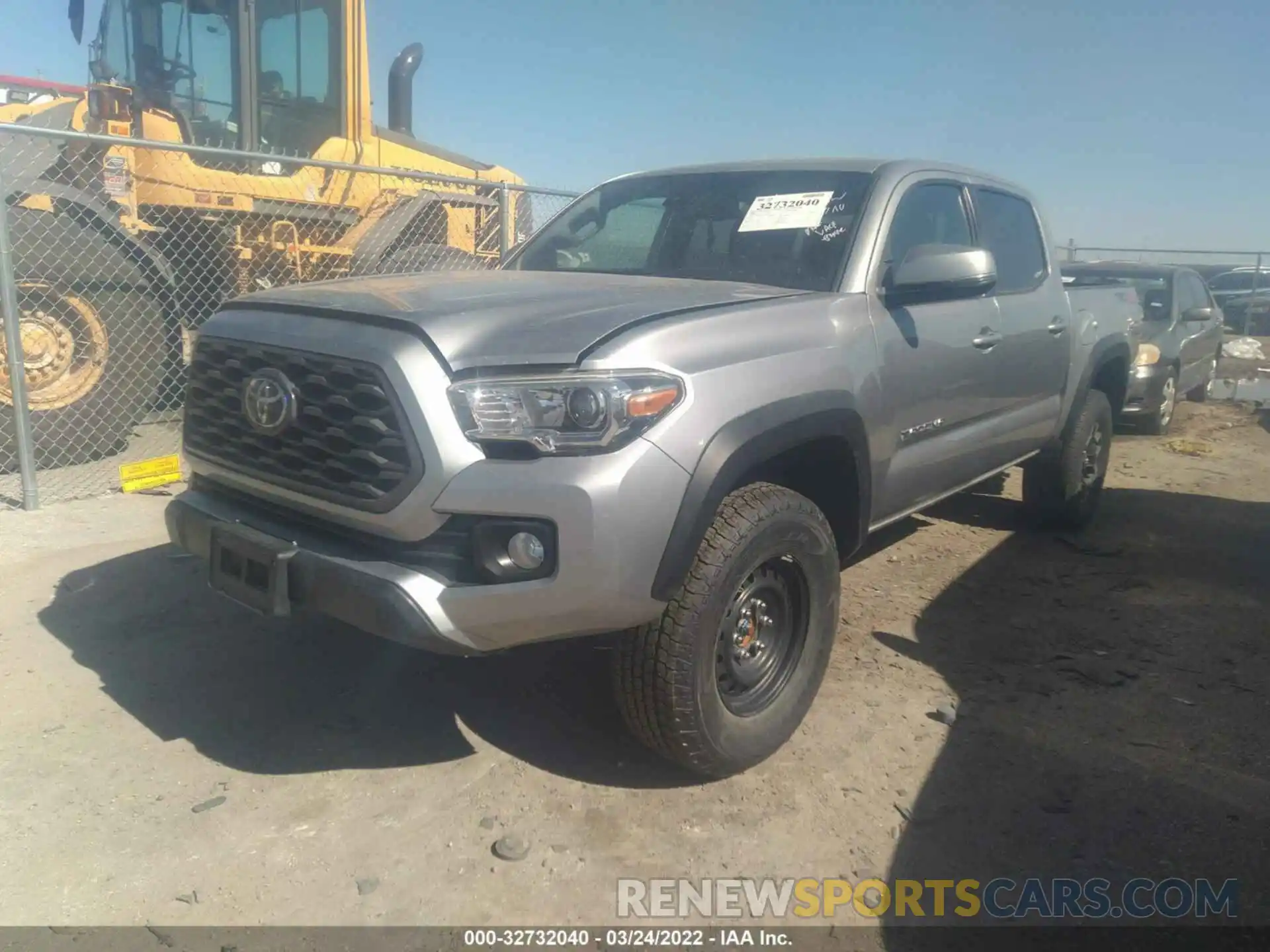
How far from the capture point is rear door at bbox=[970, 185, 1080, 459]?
4.42 m

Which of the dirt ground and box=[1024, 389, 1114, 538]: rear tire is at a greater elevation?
box=[1024, 389, 1114, 538]: rear tire

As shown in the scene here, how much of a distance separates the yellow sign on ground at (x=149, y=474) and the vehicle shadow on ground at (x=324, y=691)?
1661 mm

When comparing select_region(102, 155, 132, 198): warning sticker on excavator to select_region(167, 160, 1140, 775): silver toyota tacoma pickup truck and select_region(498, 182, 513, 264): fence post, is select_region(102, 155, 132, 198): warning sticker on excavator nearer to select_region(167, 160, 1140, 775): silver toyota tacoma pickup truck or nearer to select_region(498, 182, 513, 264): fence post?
select_region(498, 182, 513, 264): fence post

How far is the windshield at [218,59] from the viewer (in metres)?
7.22

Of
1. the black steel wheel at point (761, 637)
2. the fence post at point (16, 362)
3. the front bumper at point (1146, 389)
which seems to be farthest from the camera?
the front bumper at point (1146, 389)

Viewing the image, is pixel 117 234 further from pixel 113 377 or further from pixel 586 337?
pixel 586 337

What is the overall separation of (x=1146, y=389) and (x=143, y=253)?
8285mm

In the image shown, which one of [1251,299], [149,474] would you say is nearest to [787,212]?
[149,474]

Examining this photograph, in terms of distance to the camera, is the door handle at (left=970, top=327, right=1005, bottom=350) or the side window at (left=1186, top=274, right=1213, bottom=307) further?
the side window at (left=1186, top=274, right=1213, bottom=307)

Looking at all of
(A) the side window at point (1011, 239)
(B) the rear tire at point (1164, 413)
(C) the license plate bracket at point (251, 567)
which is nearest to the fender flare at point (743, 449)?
(C) the license plate bracket at point (251, 567)

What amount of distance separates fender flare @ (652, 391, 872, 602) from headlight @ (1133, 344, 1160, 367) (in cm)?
667

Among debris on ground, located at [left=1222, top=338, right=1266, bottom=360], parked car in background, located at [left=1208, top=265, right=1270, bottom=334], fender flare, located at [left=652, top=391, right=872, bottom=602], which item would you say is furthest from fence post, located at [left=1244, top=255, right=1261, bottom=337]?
fender flare, located at [left=652, top=391, right=872, bottom=602]

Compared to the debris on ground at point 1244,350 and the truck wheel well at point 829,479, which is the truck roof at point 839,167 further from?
the debris on ground at point 1244,350

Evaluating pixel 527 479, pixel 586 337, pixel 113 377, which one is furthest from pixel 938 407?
pixel 113 377
